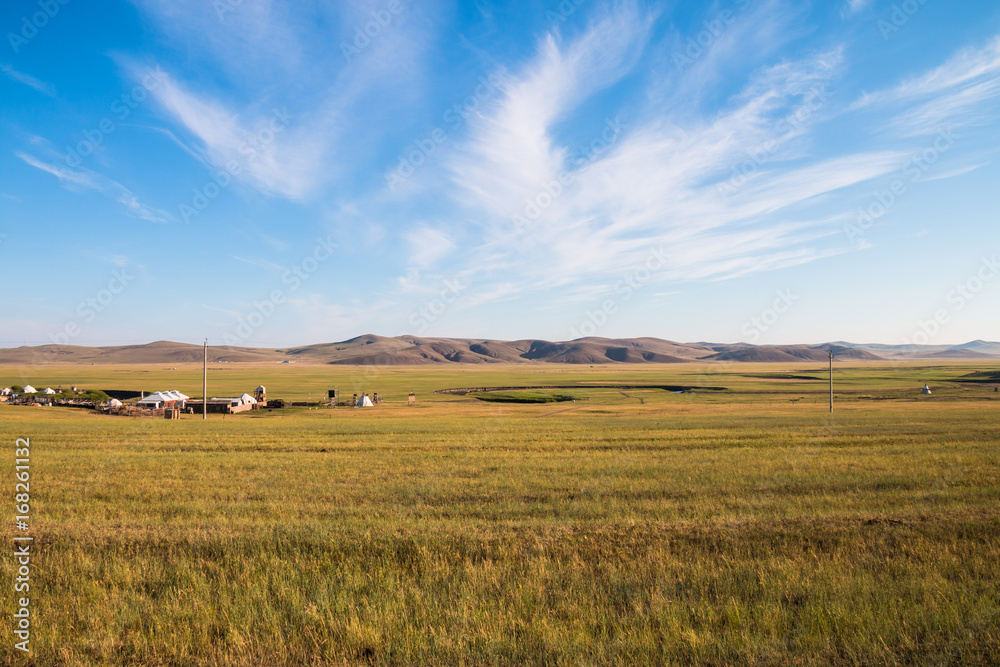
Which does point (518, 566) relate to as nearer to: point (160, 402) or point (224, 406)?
point (224, 406)

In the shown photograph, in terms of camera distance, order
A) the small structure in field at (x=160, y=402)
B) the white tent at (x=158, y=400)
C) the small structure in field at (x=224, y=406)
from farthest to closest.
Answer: the white tent at (x=158, y=400) → the small structure in field at (x=160, y=402) → the small structure in field at (x=224, y=406)

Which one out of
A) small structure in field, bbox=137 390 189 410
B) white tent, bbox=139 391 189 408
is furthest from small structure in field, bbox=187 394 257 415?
white tent, bbox=139 391 189 408

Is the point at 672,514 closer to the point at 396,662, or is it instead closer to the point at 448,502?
the point at 448,502

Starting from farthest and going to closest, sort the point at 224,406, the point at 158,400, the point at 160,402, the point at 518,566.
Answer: the point at 158,400, the point at 160,402, the point at 224,406, the point at 518,566

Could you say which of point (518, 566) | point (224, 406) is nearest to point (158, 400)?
point (224, 406)

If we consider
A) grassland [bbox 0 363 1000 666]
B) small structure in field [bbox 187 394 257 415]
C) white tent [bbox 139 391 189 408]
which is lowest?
small structure in field [bbox 187 394 257 415]

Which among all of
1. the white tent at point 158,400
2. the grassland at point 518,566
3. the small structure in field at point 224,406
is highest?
the grassland at point 518,566

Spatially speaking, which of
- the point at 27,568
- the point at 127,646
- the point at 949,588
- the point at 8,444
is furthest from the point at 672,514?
the point at 8,444

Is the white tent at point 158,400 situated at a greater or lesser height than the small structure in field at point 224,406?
greater

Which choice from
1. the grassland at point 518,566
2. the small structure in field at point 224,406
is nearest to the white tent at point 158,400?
the small structure in field at point 224,406

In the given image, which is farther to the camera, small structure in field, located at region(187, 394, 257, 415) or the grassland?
small structure in field, located at region(187, 394, 257, 415)

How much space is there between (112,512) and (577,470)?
13.4 m

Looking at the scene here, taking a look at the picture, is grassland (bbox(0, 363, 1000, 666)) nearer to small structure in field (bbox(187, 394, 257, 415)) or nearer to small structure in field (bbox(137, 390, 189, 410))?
small structure in field (bbox(187, 394, 257, 415))

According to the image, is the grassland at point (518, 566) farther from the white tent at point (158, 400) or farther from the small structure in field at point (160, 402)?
the white tent at point (158, 400)
